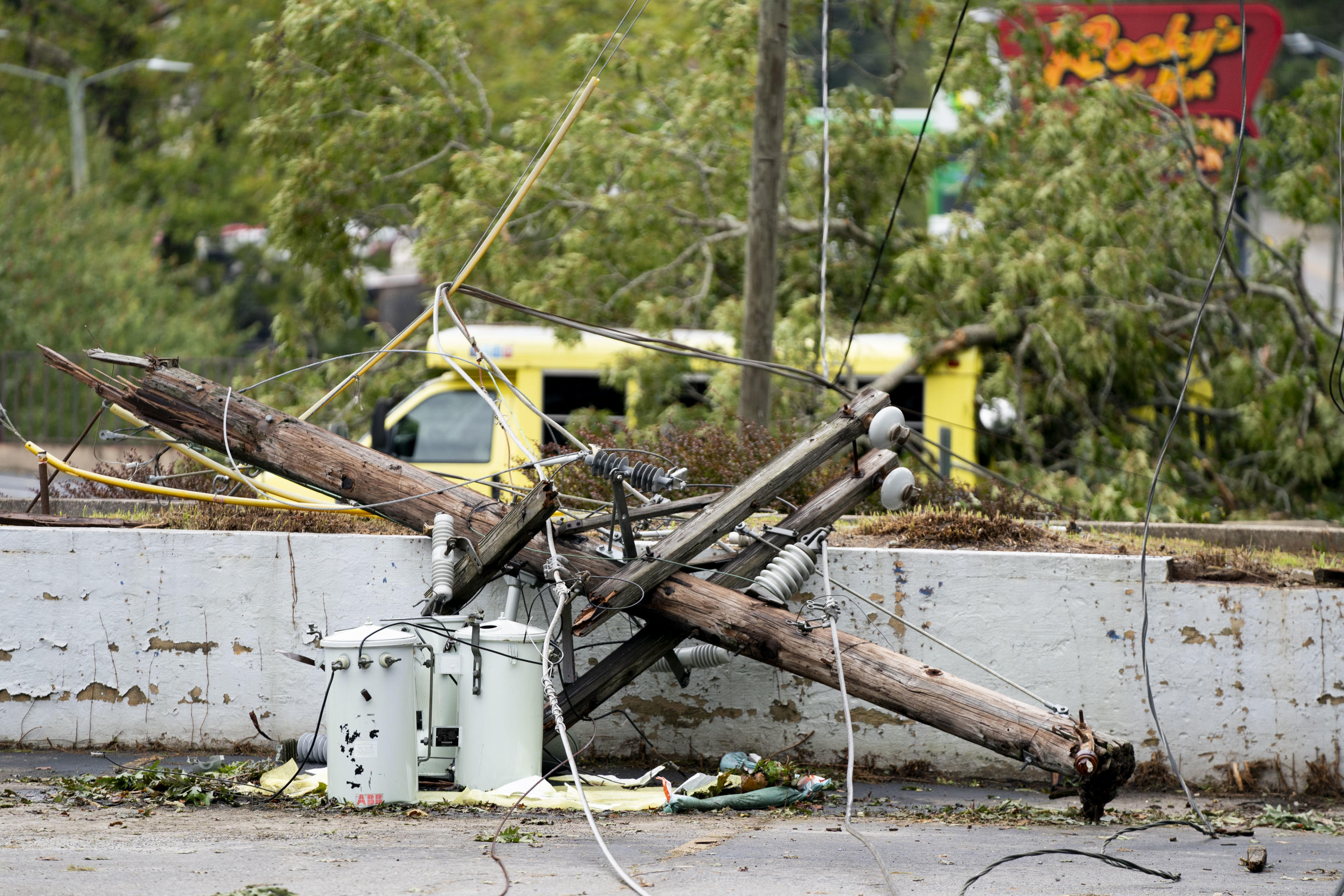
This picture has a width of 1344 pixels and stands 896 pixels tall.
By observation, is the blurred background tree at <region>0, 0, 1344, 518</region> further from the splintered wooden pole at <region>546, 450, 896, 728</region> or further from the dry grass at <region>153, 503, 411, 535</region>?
the splintered wooden pole at <region>546, 450, 896, 728</region>

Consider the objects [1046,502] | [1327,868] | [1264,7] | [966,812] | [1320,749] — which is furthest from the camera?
[1264,7]

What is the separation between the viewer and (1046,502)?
997 centimetres

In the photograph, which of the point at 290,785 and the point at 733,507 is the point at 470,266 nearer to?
the point at 733,507

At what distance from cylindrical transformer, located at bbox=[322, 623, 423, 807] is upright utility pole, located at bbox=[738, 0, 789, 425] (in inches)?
206

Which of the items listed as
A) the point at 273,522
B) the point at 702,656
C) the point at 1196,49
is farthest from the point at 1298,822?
the point at 1196,49

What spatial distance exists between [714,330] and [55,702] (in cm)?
823

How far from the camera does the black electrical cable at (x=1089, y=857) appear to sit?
5.21m

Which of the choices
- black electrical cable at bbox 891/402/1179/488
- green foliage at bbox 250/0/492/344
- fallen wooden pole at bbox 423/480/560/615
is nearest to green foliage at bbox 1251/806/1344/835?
fallen wooden pole at bbox 423/480/560/615

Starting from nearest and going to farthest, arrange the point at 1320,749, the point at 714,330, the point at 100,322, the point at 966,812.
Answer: the point at 966,812
the point at 1320,749
the point at 714,330
the point at 100,322

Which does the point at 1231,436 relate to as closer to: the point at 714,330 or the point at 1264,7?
the point at 714,330

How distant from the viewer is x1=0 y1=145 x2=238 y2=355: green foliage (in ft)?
76.3

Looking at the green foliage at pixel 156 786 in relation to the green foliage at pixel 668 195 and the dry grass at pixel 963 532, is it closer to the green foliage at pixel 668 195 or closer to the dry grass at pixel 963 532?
the dry grass at pixel 963 532

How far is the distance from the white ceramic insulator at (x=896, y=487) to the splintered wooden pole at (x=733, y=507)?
0.34 metres

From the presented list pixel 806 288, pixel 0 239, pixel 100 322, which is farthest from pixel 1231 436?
pixel 0 239
